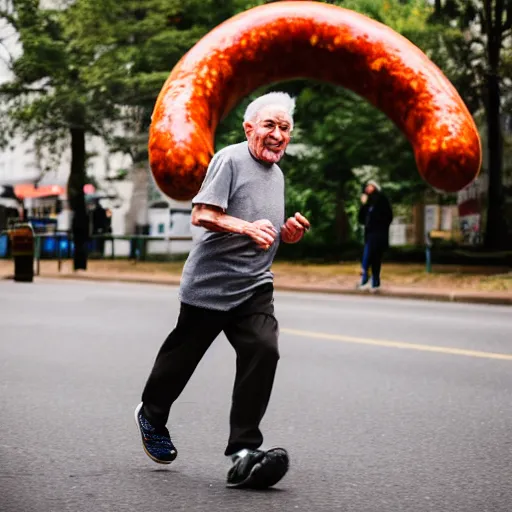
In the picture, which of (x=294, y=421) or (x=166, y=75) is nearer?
(x=294, y=421)

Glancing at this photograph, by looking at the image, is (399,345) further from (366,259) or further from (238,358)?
(366,259)

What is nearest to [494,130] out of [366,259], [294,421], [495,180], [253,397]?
[495,180]

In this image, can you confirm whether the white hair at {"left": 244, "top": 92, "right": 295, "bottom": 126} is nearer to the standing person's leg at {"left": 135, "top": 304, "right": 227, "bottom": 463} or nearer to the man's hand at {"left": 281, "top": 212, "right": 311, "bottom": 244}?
the man's hand at {"left": 281, "top": 212, "right": 311, "bottom": 244}

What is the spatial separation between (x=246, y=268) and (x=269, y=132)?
0.57 meters

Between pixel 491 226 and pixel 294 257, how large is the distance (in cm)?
595

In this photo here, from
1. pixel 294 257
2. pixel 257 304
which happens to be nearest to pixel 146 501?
pixel 257 304

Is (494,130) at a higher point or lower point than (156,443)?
higher

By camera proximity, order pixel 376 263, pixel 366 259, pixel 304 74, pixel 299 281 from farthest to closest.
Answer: pixel 299 281, pixel 376 263, pixel 366 259, pixel 304 74

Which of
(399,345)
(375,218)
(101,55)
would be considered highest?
(101,55)

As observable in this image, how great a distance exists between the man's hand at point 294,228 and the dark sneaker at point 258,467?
873 mm

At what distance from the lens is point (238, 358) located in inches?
193

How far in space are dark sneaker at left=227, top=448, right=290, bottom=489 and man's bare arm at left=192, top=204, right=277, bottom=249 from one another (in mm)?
865

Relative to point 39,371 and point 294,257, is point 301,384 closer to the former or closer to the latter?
point 39,371

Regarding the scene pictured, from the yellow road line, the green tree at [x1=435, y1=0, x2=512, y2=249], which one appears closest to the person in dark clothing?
the yellow road line
